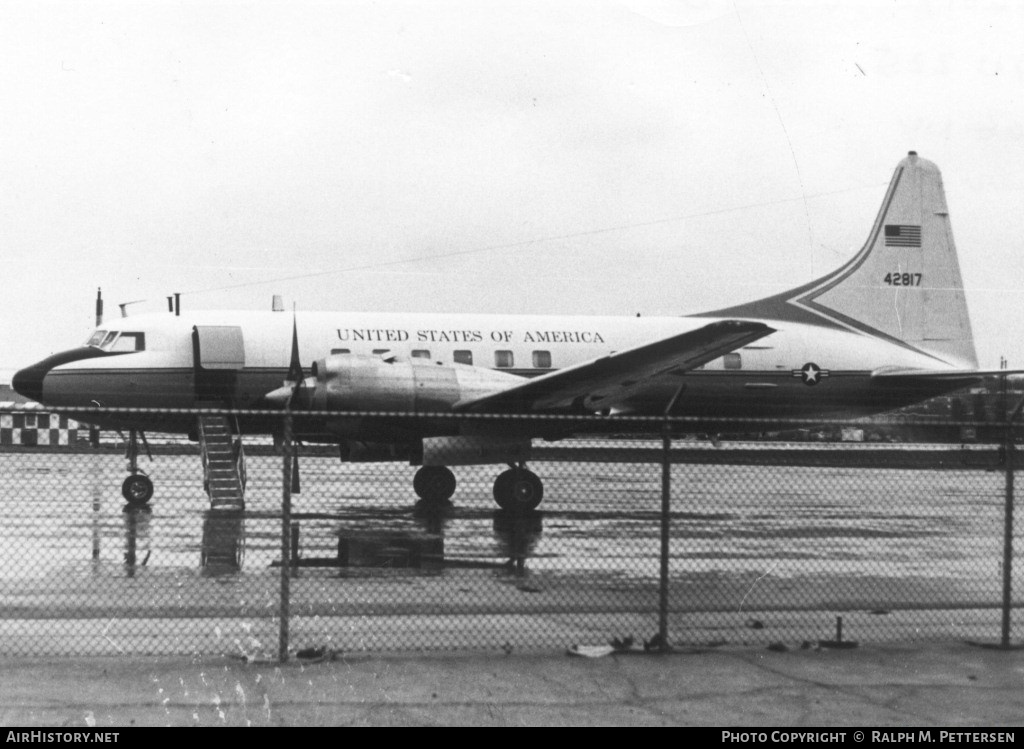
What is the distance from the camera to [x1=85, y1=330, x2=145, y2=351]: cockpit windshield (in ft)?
61.0

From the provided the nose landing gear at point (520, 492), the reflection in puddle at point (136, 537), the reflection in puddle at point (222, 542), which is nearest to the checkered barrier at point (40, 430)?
the reflection in puddle at point (136, 537)

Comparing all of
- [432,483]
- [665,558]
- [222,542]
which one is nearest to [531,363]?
[432,483]

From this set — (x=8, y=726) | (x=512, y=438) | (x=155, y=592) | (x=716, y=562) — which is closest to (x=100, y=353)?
(x=512, y=438)

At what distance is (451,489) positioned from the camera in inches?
640

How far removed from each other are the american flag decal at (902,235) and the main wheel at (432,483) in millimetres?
14038

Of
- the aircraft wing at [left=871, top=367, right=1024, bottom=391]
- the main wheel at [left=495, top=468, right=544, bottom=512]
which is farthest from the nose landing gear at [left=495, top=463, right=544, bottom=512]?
the aircraft wing at [left=871, top=367, right=1024, bottom=391]

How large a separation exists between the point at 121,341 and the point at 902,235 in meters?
17.5

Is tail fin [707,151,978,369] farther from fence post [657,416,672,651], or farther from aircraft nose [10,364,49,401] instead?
fence post [657,416,672,651]

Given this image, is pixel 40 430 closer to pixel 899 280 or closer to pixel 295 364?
pixel 295 364

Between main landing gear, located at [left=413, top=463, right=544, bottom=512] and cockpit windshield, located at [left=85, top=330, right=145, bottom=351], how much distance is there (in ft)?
20.1

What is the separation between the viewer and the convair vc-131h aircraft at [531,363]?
15047mm

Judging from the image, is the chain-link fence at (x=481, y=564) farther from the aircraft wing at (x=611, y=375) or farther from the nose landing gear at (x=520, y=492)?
the aircraft wing at (x=611, y=375)

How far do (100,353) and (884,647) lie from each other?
15.1 m

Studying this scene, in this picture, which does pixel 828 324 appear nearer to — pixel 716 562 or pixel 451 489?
pixel 451 489
